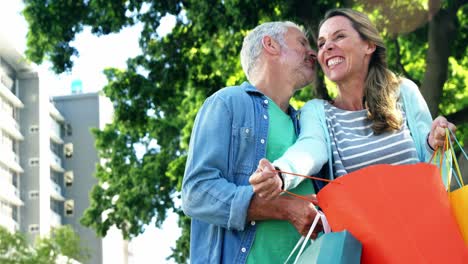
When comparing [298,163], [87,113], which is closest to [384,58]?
[298,163]

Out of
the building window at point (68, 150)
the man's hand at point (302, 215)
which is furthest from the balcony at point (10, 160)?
the man's hand at point (302, 215)

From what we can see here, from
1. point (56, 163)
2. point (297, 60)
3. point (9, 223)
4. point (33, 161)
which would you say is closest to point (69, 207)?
point (56, 163)

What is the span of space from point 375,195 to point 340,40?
1166 millimetres

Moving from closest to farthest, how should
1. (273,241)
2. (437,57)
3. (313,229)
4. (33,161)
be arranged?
(313,229), (273,241), (437,57), (33,161)

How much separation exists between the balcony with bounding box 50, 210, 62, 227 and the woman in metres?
76.1

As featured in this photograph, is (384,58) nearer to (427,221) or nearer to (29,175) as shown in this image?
(427,221)

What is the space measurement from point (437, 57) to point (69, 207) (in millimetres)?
74087

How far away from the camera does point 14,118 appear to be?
77312 mm

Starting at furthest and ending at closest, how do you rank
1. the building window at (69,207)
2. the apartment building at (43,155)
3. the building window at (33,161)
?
1. the building window at (69,207)
2. the building window at (33,161)
3. the apartment building at (43,155)

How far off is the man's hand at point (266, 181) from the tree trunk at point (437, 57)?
27.2 ft

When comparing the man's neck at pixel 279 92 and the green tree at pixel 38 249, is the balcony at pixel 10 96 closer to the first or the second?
the green tree at pixel 38 249

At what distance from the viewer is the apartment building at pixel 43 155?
7388 centimetres

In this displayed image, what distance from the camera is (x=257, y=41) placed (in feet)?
14.9

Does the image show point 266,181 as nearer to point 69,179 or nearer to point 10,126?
point 10,126
